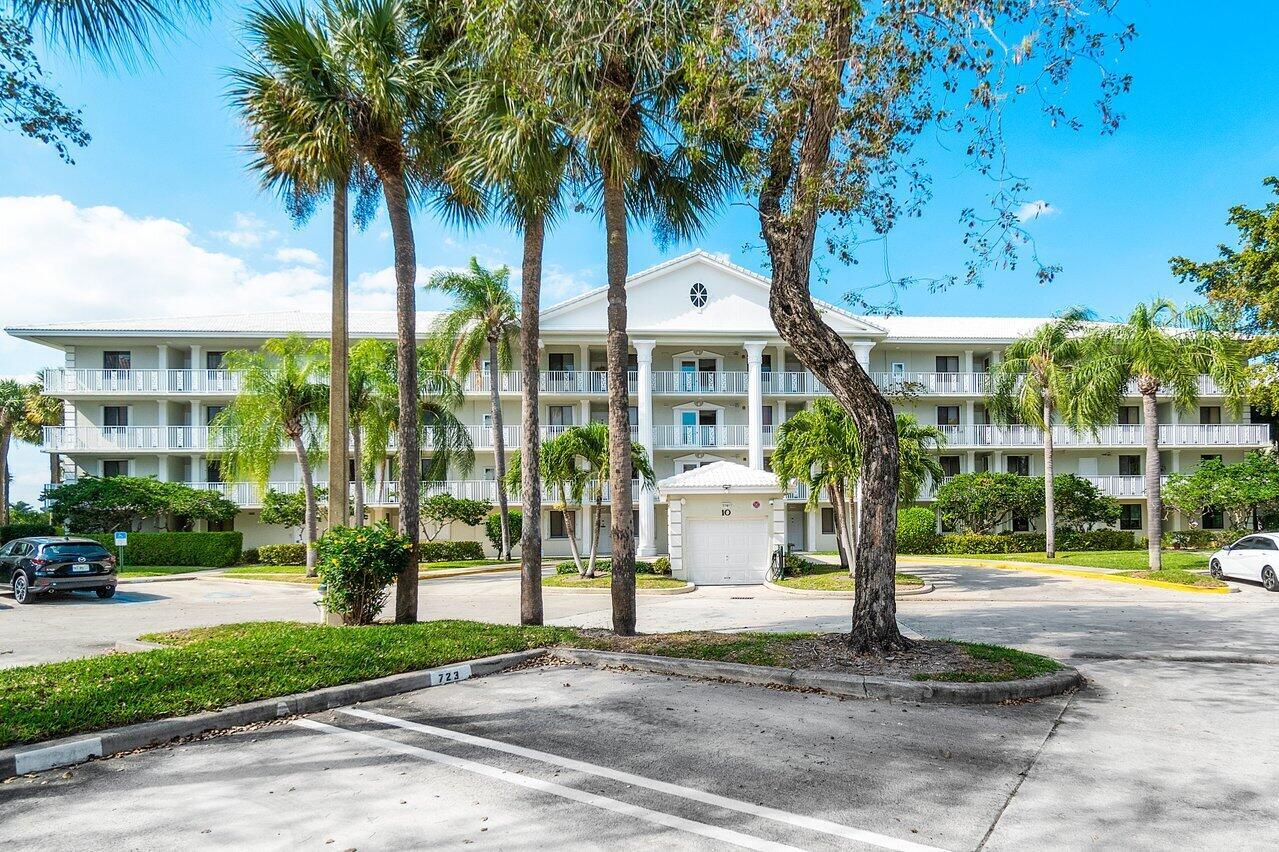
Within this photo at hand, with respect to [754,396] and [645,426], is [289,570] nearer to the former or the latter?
[645,426]

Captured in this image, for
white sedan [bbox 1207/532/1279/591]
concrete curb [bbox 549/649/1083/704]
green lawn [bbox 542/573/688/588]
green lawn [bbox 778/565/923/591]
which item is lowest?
green lawn [bbox 542/573/688/588]

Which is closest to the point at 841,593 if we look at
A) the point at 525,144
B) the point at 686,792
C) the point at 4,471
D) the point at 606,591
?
the point at 606,591

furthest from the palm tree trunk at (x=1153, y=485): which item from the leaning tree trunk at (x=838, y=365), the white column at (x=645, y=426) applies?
the leaning tree trunk at (x=838, y=365)

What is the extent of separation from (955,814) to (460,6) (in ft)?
35.1

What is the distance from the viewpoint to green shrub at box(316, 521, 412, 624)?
11367 mm

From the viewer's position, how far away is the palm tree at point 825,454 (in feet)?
70.4

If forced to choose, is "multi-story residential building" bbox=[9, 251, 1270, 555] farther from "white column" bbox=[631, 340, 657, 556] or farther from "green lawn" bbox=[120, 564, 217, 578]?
"green lawn" bbox=[120, 564, 217, 578]

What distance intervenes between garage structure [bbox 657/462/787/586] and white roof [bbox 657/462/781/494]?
34mm

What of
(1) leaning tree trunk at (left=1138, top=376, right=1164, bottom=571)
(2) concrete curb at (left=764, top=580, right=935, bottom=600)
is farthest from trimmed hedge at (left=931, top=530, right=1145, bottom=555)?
(2) concrete curb at (left=764, top=580, right=935, bottom=600)

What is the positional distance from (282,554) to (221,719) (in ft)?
86.9

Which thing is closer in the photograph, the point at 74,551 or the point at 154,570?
the point at 74,551

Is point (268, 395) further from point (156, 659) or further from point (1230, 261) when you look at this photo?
point (1230, 261)

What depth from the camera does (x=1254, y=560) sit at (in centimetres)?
2066

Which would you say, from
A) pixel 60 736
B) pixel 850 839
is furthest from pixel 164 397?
pixel 850 839
